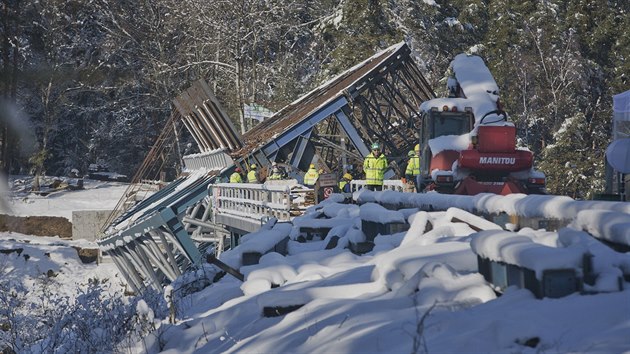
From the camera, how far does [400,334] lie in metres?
6.29

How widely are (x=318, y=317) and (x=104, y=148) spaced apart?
5986 centimetres

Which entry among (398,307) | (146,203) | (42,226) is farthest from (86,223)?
(398,307)

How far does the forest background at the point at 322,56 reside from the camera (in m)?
48.1

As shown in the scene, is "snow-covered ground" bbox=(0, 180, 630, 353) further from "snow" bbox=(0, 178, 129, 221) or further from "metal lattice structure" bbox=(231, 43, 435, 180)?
"snow" bbox=(0, 178, 129, 221)

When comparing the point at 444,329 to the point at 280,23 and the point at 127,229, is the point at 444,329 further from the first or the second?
the point at 280,23

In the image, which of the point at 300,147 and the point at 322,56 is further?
the point at 322,56

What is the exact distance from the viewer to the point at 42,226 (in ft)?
150

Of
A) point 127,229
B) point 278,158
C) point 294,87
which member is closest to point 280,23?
point 294,87

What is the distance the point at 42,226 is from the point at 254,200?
20.8 metres

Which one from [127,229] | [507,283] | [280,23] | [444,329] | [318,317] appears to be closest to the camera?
[444,329]

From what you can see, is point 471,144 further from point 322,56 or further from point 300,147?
point 322,56

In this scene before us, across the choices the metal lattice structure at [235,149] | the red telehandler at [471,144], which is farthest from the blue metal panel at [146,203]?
the red telehandler at [471,144]

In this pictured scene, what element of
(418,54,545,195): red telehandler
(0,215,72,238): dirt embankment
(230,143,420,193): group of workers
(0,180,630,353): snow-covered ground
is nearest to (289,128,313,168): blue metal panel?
(230,143,420,193): group of workers

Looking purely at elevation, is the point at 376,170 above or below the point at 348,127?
above
